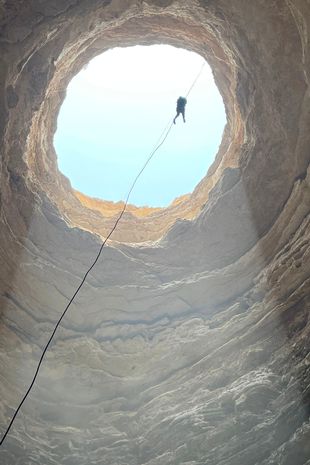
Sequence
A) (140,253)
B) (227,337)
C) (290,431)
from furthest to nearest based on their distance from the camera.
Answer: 1. (140,253)
2. (227,337)
3. (290,431)

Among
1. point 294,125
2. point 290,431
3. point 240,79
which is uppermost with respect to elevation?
point 240,79

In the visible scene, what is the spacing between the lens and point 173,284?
8914mm

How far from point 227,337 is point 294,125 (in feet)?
12.7

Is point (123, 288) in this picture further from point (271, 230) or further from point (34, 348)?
point (271, 230)

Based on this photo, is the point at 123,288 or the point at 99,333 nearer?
the point at 99,333

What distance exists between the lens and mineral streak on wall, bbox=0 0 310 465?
619cm

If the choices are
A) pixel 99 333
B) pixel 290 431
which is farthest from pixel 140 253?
pixel 290 431

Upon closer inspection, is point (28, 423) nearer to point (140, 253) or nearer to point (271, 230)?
point (140, 253)

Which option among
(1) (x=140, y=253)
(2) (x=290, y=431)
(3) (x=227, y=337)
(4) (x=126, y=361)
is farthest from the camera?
(1) (x=140, y=253)

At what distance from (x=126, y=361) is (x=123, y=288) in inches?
64.3

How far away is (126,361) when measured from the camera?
788 centimetres

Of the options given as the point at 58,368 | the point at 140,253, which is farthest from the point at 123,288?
the point at 58,368

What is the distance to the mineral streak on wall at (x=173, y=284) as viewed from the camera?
619cm

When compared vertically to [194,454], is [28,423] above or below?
below
